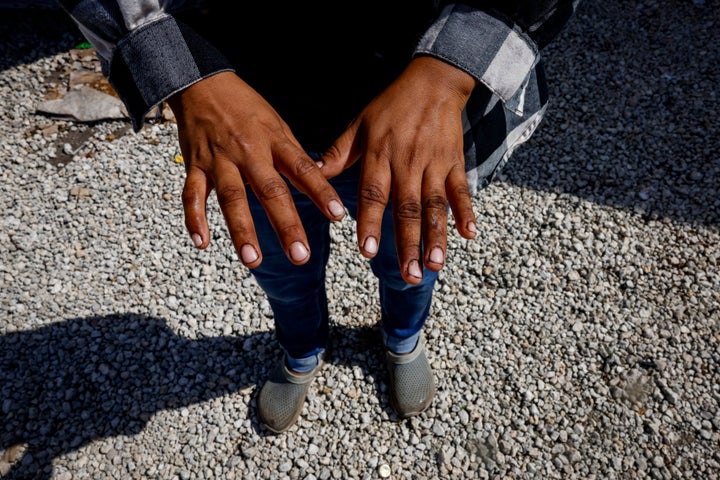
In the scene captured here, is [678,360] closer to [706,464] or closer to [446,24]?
[706,464]

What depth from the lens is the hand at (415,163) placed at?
3.53ft

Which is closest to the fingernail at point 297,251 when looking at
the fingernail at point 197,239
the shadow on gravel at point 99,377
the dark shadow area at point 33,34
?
the fingernail at point 197,239

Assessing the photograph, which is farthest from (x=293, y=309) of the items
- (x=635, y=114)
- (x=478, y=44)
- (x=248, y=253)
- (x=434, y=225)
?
(x=635, y=114)

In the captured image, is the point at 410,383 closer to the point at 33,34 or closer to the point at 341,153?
the point at 341,153

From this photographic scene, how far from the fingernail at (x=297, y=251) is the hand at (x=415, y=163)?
0.13m

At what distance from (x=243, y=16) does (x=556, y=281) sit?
8.62ft

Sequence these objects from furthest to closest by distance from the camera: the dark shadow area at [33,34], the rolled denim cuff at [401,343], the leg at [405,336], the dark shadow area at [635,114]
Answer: the dark shadow area at [33,34]
the dark shadow area at [635,114]
the rolled denim cuff at [401,343]
the leg at [405,336]

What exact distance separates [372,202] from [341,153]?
0.16m

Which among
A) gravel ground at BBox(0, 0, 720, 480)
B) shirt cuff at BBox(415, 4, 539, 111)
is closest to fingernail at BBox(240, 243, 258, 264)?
shirt cuff at BBox(415, 4, 539, 111)

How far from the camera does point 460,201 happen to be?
1099mm

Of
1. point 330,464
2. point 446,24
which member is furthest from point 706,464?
point 446,24

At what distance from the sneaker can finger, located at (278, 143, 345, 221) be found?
172 cm

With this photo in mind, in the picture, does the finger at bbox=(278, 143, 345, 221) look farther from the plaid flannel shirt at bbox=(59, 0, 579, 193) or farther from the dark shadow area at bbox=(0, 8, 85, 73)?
the dark shadow area at bbox=(0, 8, 85, 73)

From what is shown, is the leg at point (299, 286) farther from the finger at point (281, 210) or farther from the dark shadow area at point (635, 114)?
the dark shadow area at point (635, 114)
